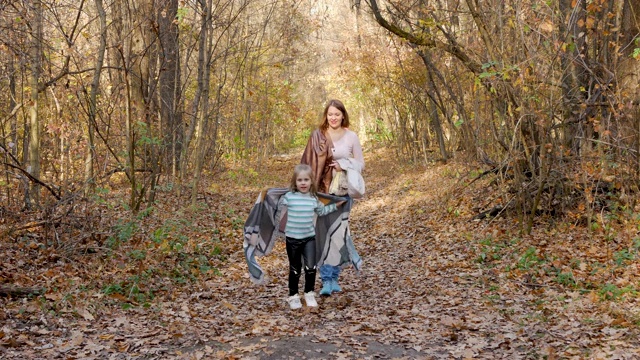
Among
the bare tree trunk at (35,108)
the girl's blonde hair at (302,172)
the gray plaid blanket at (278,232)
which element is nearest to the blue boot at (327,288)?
the gray plaid blanket at (278,232)

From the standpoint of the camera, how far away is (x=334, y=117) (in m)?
6.89

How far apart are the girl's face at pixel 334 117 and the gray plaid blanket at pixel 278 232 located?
85 centimetres

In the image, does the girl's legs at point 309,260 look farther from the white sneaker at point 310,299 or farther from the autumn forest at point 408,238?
the autumn forest at point 408,238

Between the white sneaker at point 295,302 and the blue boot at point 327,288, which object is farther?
the blue boot at point 327,288

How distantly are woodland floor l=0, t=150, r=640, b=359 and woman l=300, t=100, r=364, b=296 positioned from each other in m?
0.57

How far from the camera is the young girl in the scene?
6410mm

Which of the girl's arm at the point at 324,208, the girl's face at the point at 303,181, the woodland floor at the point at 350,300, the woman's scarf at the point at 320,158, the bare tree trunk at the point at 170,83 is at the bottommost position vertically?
the woodland floor at the point at 350,300

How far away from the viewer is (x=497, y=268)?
812 cm

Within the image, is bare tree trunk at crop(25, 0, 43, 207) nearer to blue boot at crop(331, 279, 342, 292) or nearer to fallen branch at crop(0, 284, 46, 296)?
fallen branch at crop(0, 284, 46, 296)

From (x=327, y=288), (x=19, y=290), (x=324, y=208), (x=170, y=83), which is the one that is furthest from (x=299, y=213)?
(x=170, y=83)

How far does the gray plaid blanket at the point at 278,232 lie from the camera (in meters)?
6.68

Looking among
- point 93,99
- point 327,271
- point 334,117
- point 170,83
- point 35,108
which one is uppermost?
point 170,83

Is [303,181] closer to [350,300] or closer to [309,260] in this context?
[309,260]

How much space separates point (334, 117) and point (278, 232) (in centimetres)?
147
